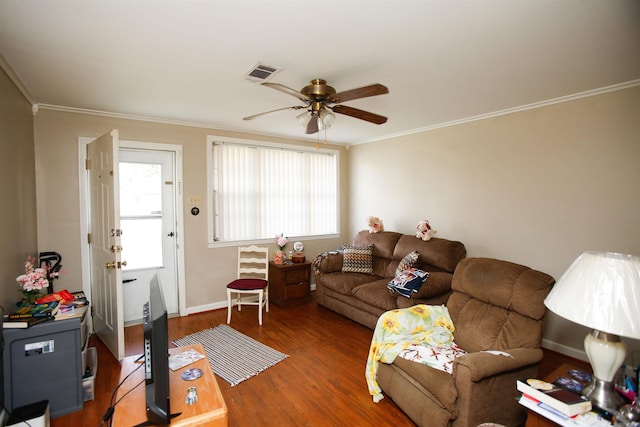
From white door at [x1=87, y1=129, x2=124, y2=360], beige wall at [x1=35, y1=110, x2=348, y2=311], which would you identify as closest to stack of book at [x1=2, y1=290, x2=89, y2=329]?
white door at [x1=87, y1=129, x2=124, y2=360]

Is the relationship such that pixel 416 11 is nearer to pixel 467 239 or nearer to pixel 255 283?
pixel 467 239

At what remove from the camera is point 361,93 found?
213cm

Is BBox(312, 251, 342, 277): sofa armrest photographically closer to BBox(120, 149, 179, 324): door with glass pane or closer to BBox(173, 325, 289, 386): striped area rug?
BBox(173, 325, 289, 386): striped area rug

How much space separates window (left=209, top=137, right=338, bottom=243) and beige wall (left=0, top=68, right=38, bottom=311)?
1.79 m

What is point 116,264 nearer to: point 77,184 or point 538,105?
point 77,184

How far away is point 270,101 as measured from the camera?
311 centimetres

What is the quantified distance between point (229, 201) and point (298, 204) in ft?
3.80

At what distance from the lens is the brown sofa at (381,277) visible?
11.0 feet

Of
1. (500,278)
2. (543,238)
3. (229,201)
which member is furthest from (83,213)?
(543,238)

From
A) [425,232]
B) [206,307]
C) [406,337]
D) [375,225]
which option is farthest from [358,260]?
[206,307]

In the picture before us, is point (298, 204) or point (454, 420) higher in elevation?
point (298, 204)

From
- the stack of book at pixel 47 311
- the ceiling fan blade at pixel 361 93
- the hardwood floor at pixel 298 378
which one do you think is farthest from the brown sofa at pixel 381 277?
the stack of book at pixel 47 311

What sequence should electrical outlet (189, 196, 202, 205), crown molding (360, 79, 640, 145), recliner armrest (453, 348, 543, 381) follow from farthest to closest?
electrical outlet (189, 196, 202, 205)
crown molding (360, 79, 640, 145)
recliner armrest (453, 348, 543, 381)

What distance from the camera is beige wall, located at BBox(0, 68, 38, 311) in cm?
224
